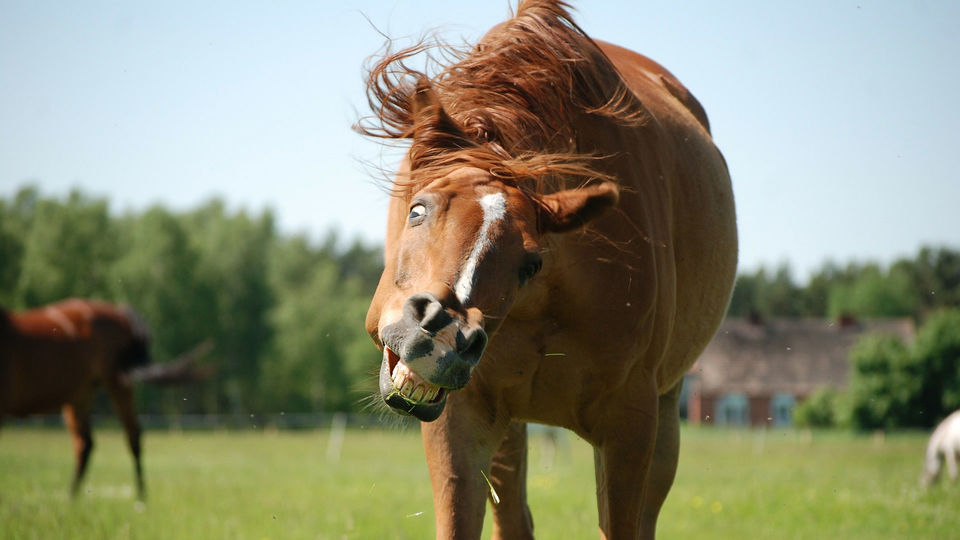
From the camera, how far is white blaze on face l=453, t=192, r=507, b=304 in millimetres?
2426

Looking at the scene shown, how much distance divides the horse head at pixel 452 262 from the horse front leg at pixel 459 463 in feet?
1.57

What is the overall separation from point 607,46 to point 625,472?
2.61 m

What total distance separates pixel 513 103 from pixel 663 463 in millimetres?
2181

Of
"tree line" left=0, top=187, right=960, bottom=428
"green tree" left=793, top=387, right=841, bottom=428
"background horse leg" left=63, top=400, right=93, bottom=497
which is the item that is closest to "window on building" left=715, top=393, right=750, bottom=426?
"tree line" left=0, top=187, right=960, bottom=428

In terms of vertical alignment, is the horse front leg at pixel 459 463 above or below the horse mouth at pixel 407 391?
below

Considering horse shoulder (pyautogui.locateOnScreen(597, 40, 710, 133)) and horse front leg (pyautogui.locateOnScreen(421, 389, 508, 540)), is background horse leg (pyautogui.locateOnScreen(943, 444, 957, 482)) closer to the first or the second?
horse shoulder (pyautogui.locateOnScreen(597, 40, 710, 133))

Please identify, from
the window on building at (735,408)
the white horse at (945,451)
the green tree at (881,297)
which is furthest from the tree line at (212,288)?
the green tree at (881,297)

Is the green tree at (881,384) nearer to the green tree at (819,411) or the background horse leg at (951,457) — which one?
the green tree at (819,411)

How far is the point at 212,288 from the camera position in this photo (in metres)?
53.8

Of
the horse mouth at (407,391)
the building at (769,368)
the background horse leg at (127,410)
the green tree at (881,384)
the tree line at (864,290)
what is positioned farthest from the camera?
the tree line at (864,290)

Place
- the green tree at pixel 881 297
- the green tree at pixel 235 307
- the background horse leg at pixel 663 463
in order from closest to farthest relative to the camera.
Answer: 1. the background horse leg at pixel 663 463
2. the green tree at pixel 235 307
3. the green tree at pixel 881 297

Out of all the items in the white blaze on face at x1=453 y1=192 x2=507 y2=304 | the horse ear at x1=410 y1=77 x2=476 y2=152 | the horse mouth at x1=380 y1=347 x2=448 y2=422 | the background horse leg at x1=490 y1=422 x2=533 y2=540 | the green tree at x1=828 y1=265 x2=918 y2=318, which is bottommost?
the background horse leg at x1=490 y1=422 x2=533 y2=540

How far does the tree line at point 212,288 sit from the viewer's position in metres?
46.7

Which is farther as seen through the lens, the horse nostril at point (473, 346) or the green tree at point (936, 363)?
the green tree at point (936, 363)
